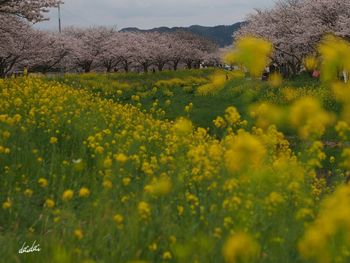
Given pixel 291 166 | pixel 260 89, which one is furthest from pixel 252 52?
pixel 260 89

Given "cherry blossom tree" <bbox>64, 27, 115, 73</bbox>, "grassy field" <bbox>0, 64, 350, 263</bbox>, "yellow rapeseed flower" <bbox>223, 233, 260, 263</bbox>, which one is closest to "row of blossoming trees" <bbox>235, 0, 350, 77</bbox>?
"grassy field" <bbox>0, 64, 350, 263</bbox>

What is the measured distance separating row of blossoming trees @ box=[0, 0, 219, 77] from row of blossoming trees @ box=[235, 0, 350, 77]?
509 inches

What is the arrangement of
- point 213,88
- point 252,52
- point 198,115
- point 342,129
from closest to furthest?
1. point 252,52
2. point 342,129
3. point 198,115
4. point 213,88

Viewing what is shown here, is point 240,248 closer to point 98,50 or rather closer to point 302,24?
point 302,24

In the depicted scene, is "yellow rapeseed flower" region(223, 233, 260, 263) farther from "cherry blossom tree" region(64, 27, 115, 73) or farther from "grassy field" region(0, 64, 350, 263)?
"cherry blossom tree" region(64, 27, 115, 73)

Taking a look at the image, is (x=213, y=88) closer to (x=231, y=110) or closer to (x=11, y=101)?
(x=11, y=101)

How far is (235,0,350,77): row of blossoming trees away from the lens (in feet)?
82.0

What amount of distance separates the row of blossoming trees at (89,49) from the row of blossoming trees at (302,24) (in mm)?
12930

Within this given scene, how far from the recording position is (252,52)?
359 cm

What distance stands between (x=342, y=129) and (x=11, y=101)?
6.61 m

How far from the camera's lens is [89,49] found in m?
54.1

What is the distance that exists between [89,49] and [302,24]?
2964cm

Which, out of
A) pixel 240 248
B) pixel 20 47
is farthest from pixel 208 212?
pixel 20 47

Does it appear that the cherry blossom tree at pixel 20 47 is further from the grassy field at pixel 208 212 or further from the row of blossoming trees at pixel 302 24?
the grassy field at pixel 208 212
